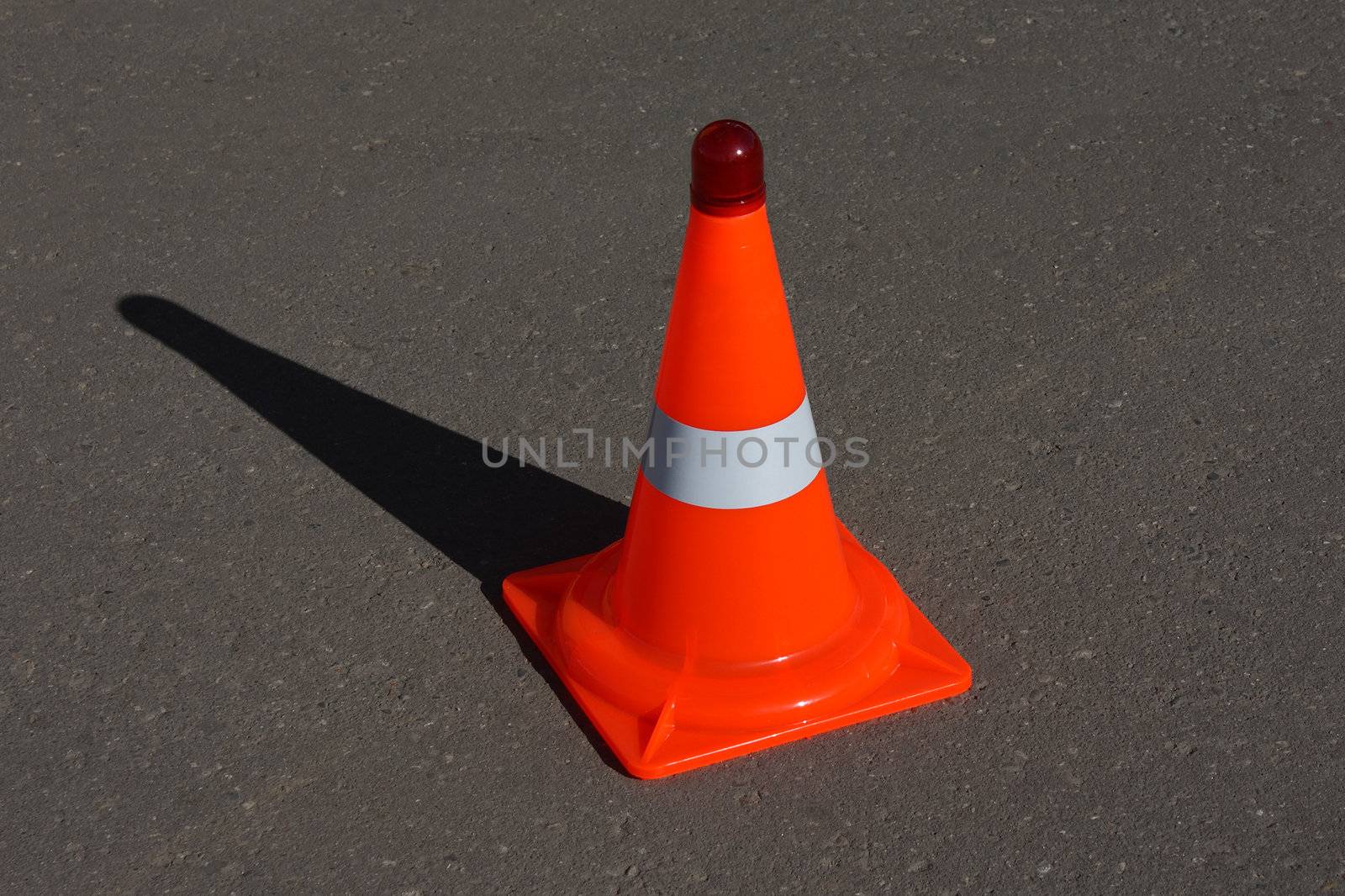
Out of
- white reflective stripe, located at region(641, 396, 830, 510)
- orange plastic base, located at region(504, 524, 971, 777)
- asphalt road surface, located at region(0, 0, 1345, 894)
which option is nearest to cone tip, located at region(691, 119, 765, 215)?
white reflective stripe, located at region(641, 396, 830, 510)

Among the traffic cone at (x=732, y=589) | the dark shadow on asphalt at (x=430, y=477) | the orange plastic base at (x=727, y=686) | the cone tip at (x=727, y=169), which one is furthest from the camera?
the dark shadow on asphalt at (x=430, y=477)

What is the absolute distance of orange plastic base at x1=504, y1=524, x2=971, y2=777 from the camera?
3111 mm

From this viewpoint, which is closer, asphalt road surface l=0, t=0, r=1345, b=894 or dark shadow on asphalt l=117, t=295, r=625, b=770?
asphalt road surface l=0, t=0, r=1345, b=894

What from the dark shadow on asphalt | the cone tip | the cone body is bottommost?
the dark shadow on asphalt

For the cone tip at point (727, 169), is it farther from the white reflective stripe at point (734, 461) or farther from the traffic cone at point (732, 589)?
the white reflective stripe at point (734, 461)

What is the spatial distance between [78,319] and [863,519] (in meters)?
2.56

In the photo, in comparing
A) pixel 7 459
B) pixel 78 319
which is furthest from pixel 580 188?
pixel 7 459

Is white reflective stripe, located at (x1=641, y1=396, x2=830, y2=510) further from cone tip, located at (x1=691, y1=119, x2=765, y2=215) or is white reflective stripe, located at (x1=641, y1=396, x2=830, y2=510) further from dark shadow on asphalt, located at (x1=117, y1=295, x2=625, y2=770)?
dark shadow on asphalt, located at (x1=117, y1=295, x2=625, y2=770)

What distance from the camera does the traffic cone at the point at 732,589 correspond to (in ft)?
9.75

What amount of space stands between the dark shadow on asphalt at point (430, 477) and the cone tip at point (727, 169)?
1167 millimetres

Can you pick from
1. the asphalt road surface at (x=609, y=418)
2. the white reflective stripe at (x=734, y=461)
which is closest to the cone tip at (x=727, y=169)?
the white reflective stripe at (x=734, y=461)

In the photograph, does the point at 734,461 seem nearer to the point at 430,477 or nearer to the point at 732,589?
the point at 732,589

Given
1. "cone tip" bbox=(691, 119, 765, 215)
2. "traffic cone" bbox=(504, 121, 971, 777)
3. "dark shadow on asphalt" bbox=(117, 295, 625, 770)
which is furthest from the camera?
"dark shadow on asphalt" bbox=(117, 295, 625, 770)

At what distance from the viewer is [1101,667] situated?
130 inches
